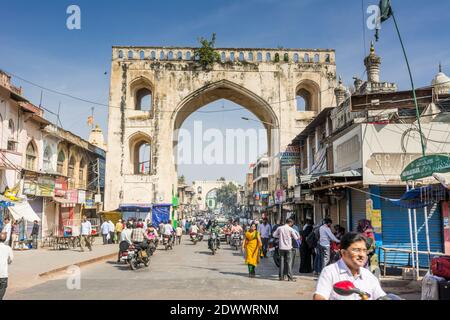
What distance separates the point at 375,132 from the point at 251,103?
771 inches

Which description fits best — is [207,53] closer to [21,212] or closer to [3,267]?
[21,212]

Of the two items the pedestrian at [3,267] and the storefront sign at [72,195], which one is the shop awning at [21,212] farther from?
the pedestrian at [3,267]

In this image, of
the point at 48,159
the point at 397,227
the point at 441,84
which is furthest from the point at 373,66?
the point at 48,159

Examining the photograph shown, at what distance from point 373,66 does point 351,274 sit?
15404 mm

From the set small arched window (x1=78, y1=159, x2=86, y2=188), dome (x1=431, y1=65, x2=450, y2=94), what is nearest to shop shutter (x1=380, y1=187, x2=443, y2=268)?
dome (x1=431, y1=65, x2=450, y2=94)

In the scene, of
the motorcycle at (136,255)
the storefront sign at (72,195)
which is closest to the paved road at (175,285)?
the motorcycle at (136,255)

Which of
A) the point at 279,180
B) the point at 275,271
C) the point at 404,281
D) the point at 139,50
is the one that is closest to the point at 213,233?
the point at 275,271

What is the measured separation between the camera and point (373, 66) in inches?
657

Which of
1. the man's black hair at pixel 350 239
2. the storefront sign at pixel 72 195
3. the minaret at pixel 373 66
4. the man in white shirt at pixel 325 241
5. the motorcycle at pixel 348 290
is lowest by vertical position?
the man in white shirt at pixel 325 241

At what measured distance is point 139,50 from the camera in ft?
96.0

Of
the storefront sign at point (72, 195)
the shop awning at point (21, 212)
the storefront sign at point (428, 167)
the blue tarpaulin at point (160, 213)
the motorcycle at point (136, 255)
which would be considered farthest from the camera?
the blue tarpaulin at point (160, 213)

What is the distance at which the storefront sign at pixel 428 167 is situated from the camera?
6719 millimetres

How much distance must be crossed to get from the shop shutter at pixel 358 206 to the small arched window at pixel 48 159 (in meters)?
15.3
